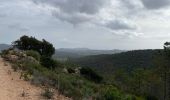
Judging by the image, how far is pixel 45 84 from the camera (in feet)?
56.3

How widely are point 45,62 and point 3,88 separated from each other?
476 inches

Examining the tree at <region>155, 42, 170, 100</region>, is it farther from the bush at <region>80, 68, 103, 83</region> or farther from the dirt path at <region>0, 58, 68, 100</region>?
the dirt path at <region>0, 58, 68, 100</region>

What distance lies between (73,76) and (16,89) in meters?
9.72

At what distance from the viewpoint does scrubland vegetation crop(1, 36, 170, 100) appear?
17.1m

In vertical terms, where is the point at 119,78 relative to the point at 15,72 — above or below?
below

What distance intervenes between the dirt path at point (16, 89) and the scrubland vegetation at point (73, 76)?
0.42 metres

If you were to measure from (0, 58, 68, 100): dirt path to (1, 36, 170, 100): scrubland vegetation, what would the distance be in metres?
0.42

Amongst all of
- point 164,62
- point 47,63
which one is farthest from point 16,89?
point 164,62

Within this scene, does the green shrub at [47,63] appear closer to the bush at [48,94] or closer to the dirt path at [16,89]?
the dirt path at [16,89]

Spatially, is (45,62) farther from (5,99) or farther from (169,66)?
(169,66)

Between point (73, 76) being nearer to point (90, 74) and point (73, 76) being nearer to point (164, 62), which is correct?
point (90, 74)

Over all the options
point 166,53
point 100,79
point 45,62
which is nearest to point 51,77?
point 45,62

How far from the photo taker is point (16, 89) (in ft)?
51.6

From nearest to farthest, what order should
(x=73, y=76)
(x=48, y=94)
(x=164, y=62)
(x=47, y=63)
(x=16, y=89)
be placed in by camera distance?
(x=48, y=94) → (x=16, y=89) → (x=73, y=76) → (x=47, y=63) → (x=164, y=62)
